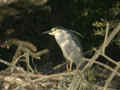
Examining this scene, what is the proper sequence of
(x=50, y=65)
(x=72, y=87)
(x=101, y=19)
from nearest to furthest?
1. (x=72, y=87)
2. (x=101, y=19)
3. (x=50, y=65)

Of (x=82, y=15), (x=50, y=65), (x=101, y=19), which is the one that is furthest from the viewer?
(x=50, y=65)

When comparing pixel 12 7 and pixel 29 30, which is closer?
Answer: pixel 12 7

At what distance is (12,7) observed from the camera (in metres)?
3.96

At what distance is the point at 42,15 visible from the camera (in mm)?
4500

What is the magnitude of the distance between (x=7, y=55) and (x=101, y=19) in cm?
156

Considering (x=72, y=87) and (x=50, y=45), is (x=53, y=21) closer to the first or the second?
(x=50, y=45)

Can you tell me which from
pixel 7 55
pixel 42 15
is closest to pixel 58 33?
pixel 42 15

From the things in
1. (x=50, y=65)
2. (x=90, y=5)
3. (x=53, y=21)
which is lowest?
(x=50, y=65)

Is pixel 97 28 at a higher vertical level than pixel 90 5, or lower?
lower

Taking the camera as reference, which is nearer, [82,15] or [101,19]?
[101,19]

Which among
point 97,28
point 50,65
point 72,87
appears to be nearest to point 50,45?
point 50,65

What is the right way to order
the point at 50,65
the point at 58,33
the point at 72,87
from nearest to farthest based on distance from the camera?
the point at 72,87 → the point at 58,33 → the point at 50,65

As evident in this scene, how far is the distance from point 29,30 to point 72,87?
2976 mm

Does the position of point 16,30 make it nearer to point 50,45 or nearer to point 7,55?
point 7,55
